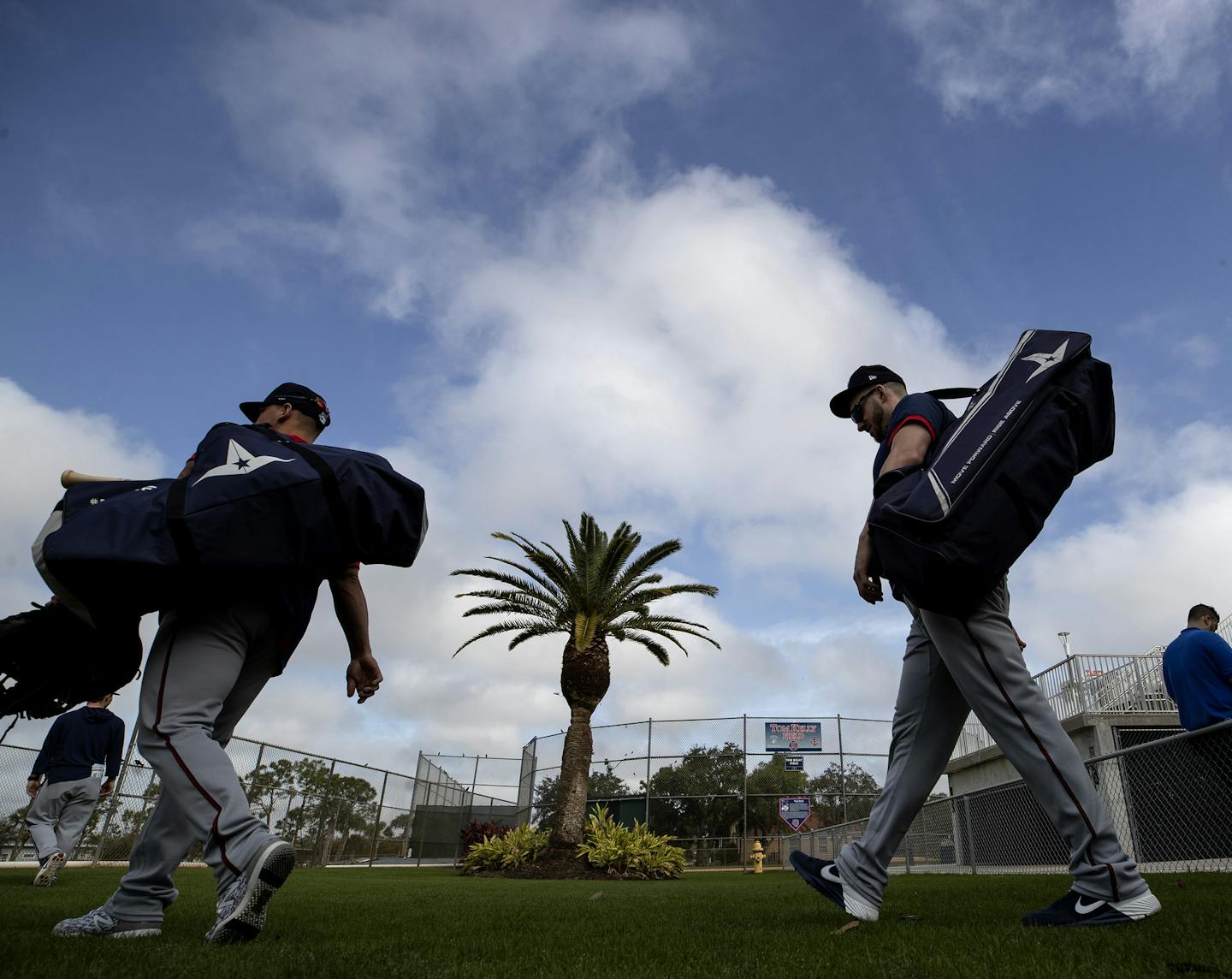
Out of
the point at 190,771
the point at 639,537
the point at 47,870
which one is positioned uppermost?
the point at 639,537

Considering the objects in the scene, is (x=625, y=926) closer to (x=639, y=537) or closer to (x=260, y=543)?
(x=260, y=543)

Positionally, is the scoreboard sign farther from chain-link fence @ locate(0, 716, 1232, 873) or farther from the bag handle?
the bag handle

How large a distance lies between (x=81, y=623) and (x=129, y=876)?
2.94ft

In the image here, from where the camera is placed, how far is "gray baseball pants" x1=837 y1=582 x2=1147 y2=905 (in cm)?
251

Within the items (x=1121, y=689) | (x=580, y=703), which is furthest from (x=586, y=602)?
(x=1121, y=689)

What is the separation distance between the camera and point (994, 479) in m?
2.54

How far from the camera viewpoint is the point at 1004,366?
9.21ft

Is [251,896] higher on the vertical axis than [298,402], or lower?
lower

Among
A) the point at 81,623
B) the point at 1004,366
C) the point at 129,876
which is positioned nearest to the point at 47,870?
the point at 129,876

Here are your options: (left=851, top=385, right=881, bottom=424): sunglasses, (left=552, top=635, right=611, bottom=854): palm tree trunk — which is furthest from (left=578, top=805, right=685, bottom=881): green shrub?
(left=851, top=385, right=881, bottom=424): sunglasses

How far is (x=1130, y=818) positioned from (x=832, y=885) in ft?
18.1

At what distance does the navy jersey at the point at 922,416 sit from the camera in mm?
2996

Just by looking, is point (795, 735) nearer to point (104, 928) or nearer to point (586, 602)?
point (586, 602)

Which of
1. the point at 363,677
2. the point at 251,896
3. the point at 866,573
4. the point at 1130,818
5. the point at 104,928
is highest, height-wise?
the point at 866,573
